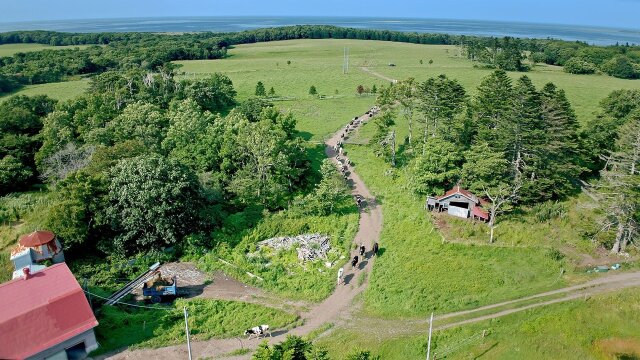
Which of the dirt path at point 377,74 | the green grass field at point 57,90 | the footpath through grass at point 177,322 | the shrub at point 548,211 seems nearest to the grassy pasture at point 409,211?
the dirt path at point 377,74

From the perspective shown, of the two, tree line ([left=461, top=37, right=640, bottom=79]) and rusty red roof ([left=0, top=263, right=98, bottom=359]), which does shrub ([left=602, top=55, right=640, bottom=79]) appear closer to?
tree line ([left=461, top=37, right=640, bottom=79])

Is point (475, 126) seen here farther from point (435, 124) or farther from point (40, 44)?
point (40, 44)

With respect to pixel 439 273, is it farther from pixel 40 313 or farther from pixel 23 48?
pixel 23 48

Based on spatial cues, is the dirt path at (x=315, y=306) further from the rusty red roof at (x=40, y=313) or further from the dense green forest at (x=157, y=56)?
the dense green forest at (x=157, y=56)

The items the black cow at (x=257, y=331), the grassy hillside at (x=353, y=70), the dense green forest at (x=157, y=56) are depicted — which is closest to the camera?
the black cow at (x=257, y=331)

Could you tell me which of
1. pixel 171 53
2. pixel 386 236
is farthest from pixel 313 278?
pixel 171 53
